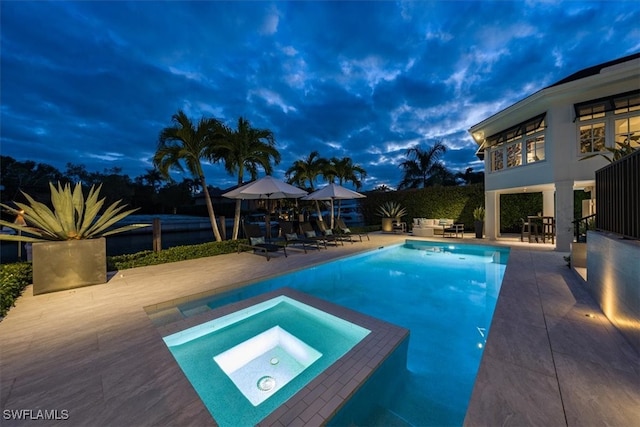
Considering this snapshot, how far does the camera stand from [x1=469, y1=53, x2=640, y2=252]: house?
25.3ft

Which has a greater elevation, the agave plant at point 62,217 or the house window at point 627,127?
the house window at point 627,127

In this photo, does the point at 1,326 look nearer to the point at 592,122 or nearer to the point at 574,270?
the point at 574,270

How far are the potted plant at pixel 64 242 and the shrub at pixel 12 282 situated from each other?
320mm

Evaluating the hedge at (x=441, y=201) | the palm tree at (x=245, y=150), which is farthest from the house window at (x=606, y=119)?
the palm tree at (x=245, y=150)

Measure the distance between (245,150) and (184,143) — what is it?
220 cm

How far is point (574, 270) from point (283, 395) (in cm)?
757

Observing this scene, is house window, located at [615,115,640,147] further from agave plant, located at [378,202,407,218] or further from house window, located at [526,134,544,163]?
agave plant, located at [378,202,407,218]

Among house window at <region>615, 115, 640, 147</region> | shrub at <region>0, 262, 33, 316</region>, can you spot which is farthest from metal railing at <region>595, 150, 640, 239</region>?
shrub at <region>0, 262, 33, 316</region>

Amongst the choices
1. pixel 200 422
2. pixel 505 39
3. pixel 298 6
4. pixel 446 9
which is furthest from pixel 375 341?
pixel 505 39

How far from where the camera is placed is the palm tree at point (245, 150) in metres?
9.33

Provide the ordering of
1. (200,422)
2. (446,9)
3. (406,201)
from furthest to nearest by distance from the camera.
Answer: (406,201) → (446,9) → (200,422)

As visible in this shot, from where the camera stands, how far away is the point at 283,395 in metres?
2.63

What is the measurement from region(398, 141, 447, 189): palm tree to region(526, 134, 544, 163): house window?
11739 mm

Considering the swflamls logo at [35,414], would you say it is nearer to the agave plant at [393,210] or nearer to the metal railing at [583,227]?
the metal railing at [583,227]
